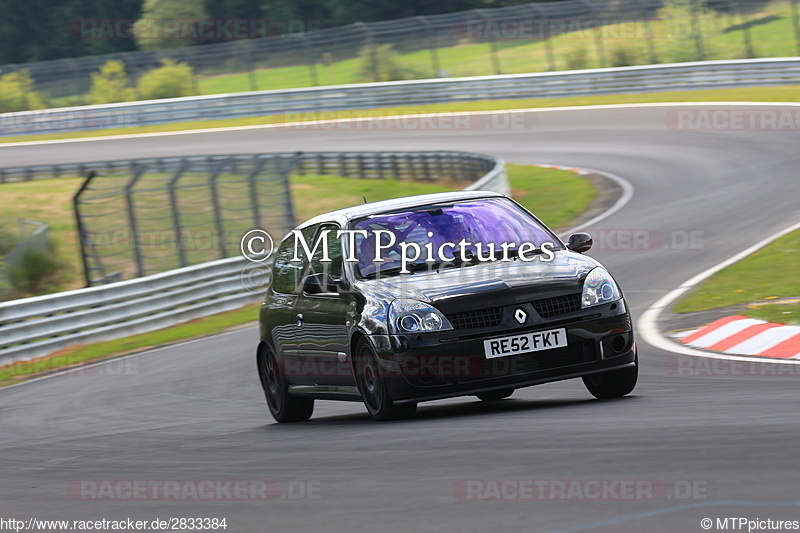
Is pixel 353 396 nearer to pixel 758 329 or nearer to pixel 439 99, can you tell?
pixel 758 329

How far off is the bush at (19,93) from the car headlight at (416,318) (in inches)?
1667

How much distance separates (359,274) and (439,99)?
3275cm

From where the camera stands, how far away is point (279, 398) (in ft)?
30.9

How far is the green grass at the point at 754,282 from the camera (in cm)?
1246

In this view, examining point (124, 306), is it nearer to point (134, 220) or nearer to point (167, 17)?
point (134, 220)

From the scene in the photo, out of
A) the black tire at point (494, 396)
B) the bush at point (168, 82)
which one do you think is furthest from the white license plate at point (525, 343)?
the bush at point (168, 82)

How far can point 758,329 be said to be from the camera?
10.3m

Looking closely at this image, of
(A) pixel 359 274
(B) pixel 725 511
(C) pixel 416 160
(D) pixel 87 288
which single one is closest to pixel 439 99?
(C) pixel 416 160

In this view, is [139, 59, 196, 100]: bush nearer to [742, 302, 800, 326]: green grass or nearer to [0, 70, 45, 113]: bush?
[0, 70, 45, 113]: bush

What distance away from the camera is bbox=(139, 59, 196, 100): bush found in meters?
46.6
